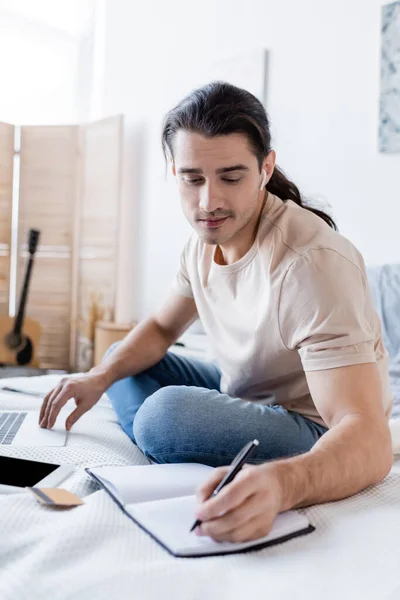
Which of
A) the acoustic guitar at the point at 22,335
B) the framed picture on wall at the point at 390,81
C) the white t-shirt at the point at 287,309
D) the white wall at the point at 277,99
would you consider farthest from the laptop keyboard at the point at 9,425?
the acoustic guitar at the point at 22,335

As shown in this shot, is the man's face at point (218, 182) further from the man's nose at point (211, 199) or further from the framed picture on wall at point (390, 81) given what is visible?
the framed picture on wall at point (390, 81)

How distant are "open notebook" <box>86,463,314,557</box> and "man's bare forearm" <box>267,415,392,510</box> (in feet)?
0.14

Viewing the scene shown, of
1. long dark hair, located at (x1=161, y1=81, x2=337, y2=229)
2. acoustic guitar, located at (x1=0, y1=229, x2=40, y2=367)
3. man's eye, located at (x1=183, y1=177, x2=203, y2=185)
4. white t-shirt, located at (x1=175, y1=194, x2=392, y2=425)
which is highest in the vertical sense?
long dark hair, located at (x1=161, y1=81, x2=337, y2=229)

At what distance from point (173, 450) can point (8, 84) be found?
3367mm

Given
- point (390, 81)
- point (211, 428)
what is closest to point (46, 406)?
point (211, 428)

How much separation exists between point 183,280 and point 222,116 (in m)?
0.45

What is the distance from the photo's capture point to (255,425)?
3.62 feet

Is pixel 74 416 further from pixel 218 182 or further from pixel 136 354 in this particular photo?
pixel 218 182

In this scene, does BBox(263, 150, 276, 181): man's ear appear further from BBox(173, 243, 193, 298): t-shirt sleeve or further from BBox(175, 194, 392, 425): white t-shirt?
BBox(173, 243, 193, 298): t-shirt sleeve

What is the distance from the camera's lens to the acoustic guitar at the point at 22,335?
12.4ft

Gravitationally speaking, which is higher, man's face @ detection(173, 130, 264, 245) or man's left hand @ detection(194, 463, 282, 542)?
man's face @ detection(173, 130, 264, 245)

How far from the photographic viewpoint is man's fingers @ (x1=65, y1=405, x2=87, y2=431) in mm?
1284

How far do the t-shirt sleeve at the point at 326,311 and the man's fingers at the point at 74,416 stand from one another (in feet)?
1.49

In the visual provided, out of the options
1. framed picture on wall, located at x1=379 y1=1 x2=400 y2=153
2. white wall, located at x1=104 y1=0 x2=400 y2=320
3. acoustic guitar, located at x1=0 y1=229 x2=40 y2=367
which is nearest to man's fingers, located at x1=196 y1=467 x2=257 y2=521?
white wall, located at x1=104 y1=0 x2=400 y2=320
